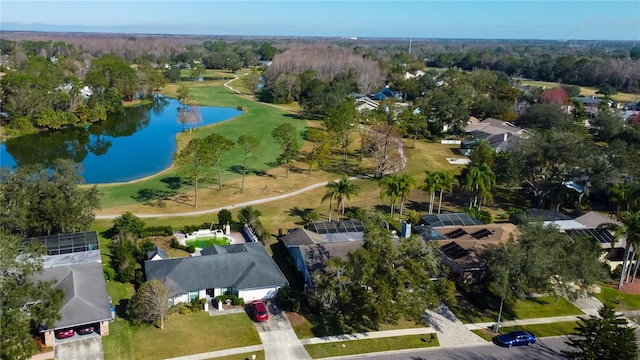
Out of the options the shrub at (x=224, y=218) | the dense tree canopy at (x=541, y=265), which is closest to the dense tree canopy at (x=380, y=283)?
the dense tree canopy at (x=541, y=265)

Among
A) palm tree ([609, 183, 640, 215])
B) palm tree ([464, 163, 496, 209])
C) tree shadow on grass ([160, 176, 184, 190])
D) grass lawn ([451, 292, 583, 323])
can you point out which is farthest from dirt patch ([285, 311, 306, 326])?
palm tree ([609, 183, 640, 215])

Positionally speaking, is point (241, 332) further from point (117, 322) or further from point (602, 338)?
point (602, 338)

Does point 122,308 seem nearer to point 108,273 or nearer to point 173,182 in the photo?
point 108,273

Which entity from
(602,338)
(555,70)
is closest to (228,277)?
(602,338)

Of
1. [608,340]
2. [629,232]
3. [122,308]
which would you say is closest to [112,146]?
[122,308]

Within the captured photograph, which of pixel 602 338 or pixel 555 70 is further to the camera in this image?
pixel 555 70

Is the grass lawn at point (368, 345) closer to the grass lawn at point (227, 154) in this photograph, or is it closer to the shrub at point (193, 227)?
the shrub at point (193, 227)

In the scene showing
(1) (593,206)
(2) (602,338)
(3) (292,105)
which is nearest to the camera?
(2) (602,338)
